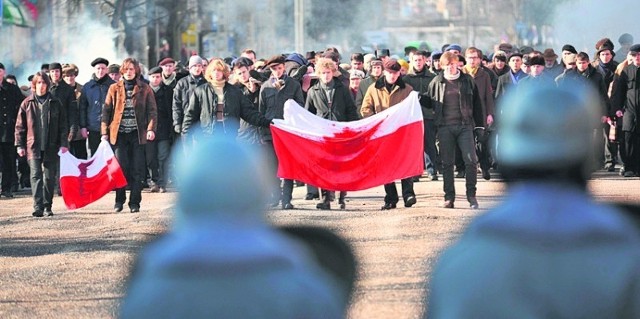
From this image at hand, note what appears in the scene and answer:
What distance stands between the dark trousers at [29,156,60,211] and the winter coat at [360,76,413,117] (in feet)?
10.4

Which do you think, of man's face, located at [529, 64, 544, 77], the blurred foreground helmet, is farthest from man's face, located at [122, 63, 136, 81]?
the blurred foreground helmet

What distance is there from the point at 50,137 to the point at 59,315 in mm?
6853

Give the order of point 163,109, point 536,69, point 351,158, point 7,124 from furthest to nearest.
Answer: point 7,124
point 163,109
point 536,69
point 351,158

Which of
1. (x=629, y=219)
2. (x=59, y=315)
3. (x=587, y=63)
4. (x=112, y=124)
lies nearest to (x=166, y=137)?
(x=112, y=124)

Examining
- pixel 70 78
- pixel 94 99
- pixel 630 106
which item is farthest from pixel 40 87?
pixel 630 106

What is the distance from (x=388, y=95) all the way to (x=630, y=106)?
454cm

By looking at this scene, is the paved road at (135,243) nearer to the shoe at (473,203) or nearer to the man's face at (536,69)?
the shoe at (473,203)

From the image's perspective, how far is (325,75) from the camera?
15680 millimetres

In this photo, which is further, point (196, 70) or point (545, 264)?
point (196, 70)

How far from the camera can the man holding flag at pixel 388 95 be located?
51.6 feet

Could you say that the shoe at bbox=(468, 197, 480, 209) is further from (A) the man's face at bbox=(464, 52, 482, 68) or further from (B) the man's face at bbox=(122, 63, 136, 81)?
(B) the man's face at bbox=(122, 63, 136, 81)

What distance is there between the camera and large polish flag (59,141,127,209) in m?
16.1

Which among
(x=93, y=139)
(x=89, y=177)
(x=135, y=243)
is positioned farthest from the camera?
(x=93, y=139)

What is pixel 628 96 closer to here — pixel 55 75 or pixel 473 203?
pixel 473 203
